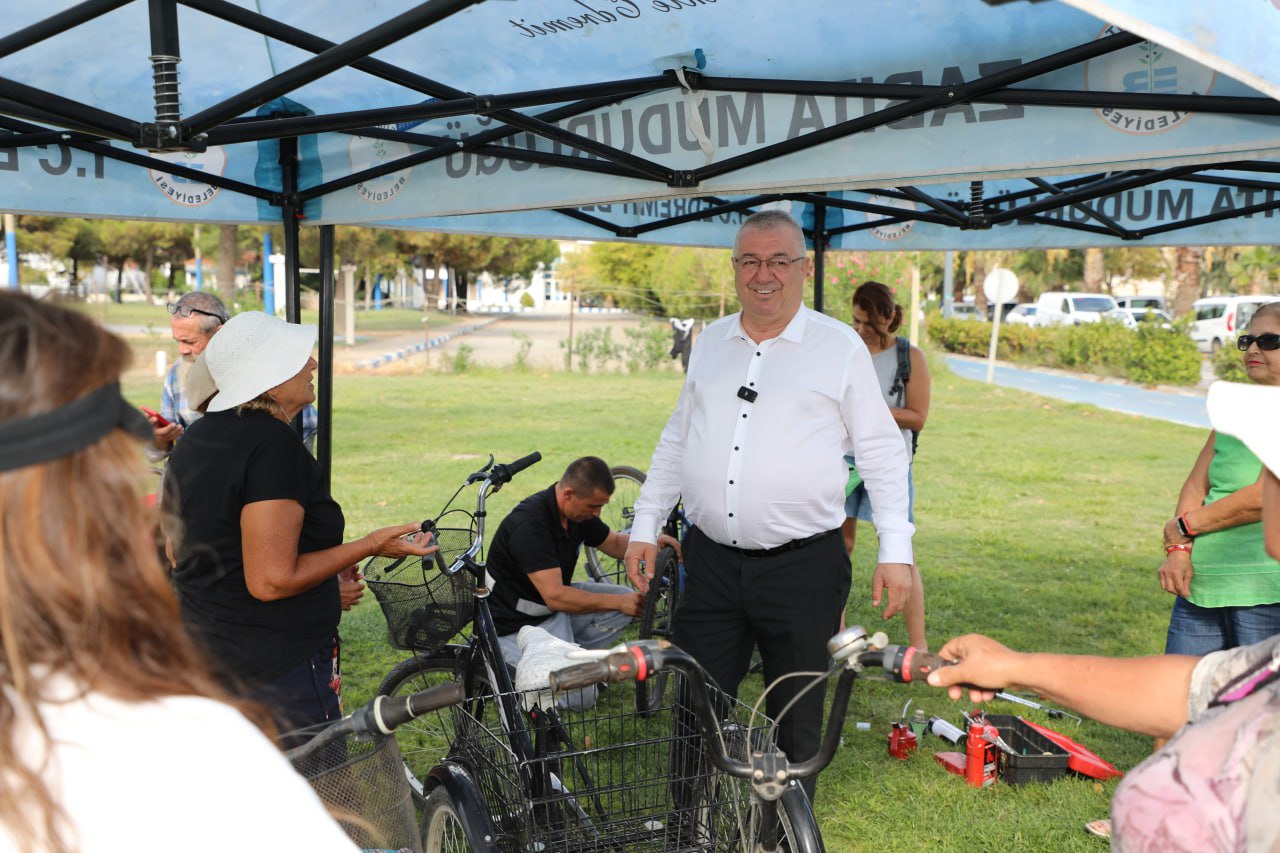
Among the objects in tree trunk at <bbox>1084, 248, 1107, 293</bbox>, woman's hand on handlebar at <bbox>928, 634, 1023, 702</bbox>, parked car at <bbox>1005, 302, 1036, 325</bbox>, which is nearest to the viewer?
woman's hand on handlebar at <bbox>928, 634, 1023, 702</bbox>

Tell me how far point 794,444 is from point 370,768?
1.89 meters

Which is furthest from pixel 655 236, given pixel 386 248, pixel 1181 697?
pixel 386 248

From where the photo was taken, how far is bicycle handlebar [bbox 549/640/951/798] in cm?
192

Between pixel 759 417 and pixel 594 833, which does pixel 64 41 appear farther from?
pixel 594 833

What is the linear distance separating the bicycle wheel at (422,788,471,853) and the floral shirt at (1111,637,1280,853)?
1.78m

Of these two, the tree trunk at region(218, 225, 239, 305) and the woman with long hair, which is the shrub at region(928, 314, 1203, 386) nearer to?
the tree trunk at region(218, 225, 239, 305)

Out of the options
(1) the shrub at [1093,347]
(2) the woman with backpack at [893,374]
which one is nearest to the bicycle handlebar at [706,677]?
(2) the woman with backpack at [893,374]

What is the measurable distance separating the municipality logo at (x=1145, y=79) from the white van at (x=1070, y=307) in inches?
1319

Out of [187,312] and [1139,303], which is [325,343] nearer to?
[187,312]

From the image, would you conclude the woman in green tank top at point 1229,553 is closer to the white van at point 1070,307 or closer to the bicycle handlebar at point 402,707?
the bicycle handlebar at point 402,707

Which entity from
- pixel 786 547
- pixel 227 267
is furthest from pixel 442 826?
pixel 227 267

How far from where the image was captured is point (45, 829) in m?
0.91

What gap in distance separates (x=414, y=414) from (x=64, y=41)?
1469cm

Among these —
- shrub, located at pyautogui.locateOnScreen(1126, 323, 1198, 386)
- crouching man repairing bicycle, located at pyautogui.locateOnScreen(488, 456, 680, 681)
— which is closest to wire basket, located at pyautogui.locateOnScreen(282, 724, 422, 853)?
crouching man repairing bicycle, located at pyautogui.locateOnScreen(488, 456, 680, 681)
